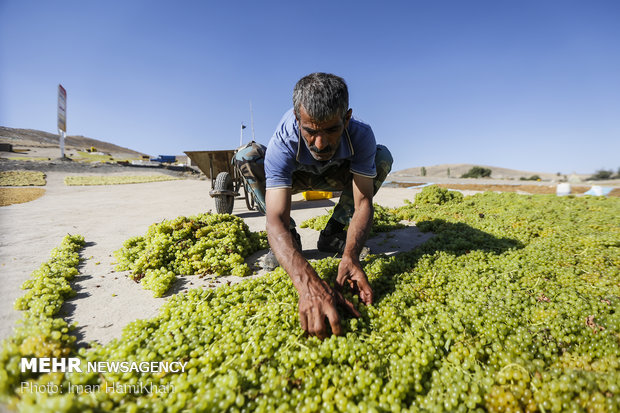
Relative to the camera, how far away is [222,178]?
5.70 meters

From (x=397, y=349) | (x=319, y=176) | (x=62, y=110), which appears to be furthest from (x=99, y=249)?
(x=62, y=110)

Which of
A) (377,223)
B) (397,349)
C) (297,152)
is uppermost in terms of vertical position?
(297,152)

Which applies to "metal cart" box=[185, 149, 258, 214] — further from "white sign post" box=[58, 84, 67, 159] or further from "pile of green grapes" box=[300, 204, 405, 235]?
"white sign post" box=[58, 84, 67, 159]

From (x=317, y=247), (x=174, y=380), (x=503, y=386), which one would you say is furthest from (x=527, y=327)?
(x=317, y=247)

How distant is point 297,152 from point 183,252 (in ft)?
5.73

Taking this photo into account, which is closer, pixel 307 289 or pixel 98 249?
pixel 307 289

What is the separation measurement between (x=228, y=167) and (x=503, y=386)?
6.95m

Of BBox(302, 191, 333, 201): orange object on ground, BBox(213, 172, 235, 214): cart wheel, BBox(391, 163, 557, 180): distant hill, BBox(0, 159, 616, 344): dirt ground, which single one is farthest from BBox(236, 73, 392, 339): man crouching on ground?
BBox(391, 163, 557, 180): distant hill

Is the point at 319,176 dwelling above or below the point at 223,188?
above

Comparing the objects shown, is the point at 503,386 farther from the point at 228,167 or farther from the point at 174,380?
the point at 228,167

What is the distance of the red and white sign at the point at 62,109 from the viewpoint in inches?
1297

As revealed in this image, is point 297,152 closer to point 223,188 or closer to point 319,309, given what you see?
point 319,309

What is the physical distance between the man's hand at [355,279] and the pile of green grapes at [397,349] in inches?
3.8

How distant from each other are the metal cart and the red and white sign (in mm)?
37062
